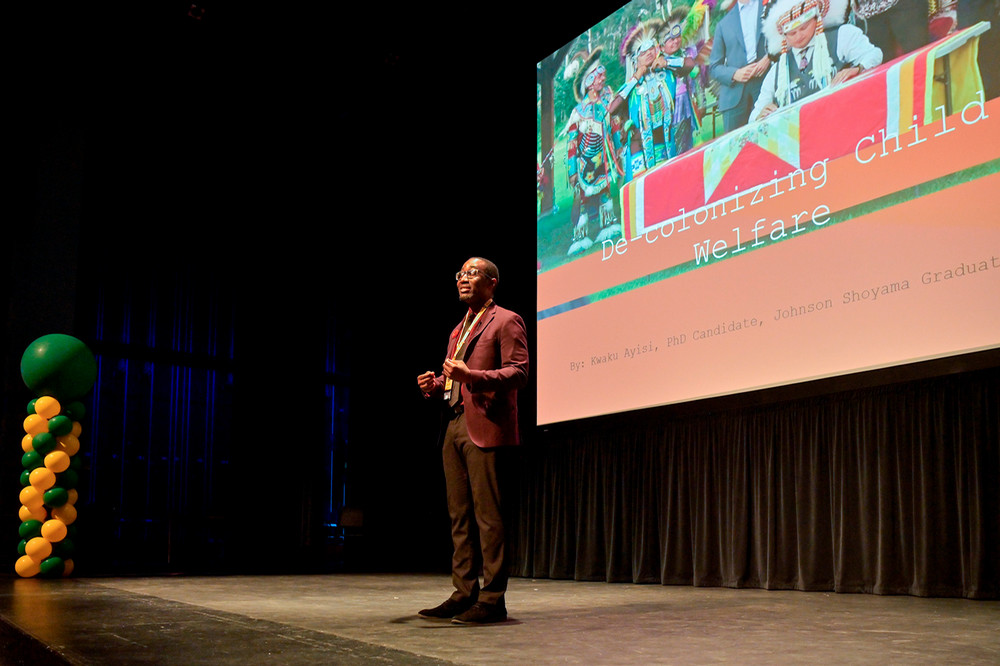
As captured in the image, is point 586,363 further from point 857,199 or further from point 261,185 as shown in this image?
point 261,185

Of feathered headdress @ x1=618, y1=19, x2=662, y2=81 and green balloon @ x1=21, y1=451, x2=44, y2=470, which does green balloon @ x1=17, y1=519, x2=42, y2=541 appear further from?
feathered headdress @ x1=618, y1=19, x2=662, y2=81

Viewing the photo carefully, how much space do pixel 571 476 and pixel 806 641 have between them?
4.02m

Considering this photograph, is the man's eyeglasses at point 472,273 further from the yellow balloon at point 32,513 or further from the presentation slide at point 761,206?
the yellow balloon at point 32,513

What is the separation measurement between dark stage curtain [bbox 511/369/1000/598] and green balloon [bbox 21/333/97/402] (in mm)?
3025

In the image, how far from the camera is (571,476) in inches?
252

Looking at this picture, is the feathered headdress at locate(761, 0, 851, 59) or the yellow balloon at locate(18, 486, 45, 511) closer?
the feathered headdress at locate(761, 0, 851, 59)

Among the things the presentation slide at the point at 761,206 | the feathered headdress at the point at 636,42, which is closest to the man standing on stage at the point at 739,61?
the presentation slide at the point at 761,206

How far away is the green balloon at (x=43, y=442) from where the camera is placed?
17.6ft

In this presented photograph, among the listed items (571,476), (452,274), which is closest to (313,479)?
(452,274)

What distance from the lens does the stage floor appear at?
2033 mm

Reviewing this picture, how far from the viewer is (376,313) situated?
865cm

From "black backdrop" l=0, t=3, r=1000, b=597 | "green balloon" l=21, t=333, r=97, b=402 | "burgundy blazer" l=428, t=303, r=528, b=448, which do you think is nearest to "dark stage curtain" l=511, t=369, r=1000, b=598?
"black backdrop" l=0, t=3, r=1000, b=597

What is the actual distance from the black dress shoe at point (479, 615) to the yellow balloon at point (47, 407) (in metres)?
3.76

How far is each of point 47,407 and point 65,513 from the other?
0.65 m
